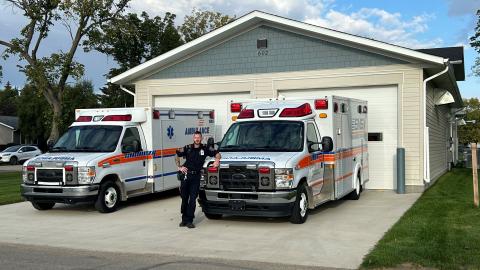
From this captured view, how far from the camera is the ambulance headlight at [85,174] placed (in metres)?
11.8

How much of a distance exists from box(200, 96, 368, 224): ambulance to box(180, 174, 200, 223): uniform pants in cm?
32

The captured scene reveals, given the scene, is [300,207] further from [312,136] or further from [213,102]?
[213,102]

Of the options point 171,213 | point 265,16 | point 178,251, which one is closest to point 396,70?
point 265,16

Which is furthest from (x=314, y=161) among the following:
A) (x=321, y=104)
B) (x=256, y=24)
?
(x=256, y=24)

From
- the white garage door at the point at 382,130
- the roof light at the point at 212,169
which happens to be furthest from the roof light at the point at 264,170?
the white garage door at the point at 382,130

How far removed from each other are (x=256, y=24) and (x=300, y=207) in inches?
357

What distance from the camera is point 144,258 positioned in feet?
25.7

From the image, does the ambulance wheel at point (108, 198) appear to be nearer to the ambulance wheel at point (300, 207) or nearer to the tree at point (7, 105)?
the ambulance wheel at point (300, 207)

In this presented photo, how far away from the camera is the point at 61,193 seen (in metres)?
11.8

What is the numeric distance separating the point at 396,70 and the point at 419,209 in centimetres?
542

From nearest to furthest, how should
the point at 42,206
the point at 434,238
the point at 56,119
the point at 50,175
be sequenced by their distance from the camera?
the point at 434,238
the point at 50,175
the point at 42,206
the point at 56,119

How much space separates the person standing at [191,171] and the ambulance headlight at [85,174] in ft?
8.16

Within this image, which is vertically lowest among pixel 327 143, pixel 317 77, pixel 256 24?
pixel 327 143

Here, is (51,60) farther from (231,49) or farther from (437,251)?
(437,251)
